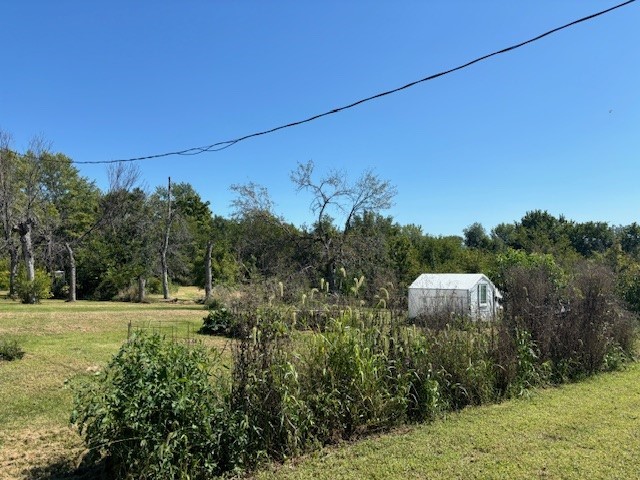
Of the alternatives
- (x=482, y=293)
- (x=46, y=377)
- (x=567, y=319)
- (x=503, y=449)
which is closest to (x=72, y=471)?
(x=503, y=449)

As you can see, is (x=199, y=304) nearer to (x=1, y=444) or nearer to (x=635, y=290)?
(x=635, y=290)

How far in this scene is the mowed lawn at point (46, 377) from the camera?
4158 mm

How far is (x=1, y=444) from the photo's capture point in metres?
4.39

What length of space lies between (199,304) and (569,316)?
1889cm

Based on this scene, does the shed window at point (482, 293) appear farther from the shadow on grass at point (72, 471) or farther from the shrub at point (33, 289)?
the shadow on grass at point (72, 471)

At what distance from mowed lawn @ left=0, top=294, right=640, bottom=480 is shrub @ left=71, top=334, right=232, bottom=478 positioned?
0.58m

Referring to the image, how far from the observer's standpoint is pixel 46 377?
7004 mm

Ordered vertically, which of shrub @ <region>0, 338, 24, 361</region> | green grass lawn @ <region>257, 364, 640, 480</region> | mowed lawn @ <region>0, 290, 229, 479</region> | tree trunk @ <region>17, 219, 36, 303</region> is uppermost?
tree trunk @ <region>17, 219, 36, 303</region>

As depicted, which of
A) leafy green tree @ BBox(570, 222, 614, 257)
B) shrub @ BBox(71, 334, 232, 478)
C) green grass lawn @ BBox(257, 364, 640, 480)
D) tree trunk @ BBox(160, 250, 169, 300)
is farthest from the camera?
leafy green tree @ BBox(570, 222, 614, 257)

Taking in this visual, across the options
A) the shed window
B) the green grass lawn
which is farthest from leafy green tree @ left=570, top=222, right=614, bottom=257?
the green grass lawn

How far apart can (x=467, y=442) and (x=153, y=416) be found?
107 inches

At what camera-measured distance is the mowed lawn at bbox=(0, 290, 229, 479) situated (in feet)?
13.6

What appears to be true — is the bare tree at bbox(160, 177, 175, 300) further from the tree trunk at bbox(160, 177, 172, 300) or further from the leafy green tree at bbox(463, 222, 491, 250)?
the leafy green tree at bbox(463, 222, 491, 250)

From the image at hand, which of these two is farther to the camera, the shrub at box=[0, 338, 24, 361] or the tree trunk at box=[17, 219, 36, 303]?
the tree trunk at box=[17, 219, 36, 303]
